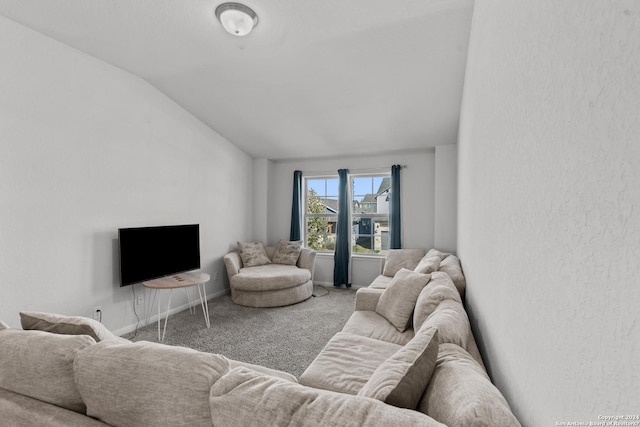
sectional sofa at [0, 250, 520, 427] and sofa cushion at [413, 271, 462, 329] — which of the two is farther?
sofa cushion at [413, 271, 462, 329]

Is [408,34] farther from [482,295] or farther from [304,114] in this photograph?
[482,295]

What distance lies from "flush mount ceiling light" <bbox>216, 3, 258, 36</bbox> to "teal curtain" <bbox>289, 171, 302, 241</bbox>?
324 centimetres

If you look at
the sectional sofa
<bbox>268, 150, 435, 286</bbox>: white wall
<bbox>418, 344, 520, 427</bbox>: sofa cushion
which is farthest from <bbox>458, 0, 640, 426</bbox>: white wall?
<bbox>268, 150, 435, 286</bbox>: white wall

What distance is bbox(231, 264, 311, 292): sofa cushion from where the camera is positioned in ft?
13.7

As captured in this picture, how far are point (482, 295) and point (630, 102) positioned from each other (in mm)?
1447

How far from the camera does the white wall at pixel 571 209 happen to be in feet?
1.41

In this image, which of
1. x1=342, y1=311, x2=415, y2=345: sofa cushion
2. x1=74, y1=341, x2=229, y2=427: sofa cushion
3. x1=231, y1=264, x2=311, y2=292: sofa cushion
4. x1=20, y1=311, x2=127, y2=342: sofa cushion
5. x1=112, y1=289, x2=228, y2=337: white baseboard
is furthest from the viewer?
x1=231, y1=264, x2=311, y2=292: sofa cushion

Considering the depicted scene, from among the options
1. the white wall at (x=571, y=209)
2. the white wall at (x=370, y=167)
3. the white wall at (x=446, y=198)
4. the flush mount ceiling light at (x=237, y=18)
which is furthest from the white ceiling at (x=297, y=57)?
the white wall at (x=571, y=209)

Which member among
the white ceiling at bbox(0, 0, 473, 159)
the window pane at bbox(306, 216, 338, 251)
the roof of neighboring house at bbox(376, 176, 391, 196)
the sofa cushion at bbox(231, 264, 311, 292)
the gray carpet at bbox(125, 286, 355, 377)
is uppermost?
the white ceiling at bbox(0, 0, 473, 159)

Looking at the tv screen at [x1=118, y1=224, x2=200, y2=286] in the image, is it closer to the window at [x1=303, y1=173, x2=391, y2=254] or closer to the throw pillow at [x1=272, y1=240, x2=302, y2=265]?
the throw pillow at [x1=272, y1=240, x2=302, y2=265]

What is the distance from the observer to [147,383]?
868mm

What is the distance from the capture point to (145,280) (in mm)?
3330

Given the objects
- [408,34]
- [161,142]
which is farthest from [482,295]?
[161,142]

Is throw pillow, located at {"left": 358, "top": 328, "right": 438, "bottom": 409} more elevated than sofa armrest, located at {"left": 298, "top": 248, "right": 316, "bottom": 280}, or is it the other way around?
throw pillow, located at {"left": 358, "top": 328, "right": 438, "bottom": 409}
